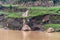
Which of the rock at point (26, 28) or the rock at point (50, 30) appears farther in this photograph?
the rock at point (26, 28)

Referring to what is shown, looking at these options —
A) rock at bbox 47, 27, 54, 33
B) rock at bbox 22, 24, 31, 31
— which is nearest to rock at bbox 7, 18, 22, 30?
rock at bbox 22, 24, 31, 31

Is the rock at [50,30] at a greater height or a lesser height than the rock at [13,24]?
greater

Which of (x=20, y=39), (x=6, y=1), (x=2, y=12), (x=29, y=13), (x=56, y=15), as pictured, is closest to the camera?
(x=20, y=39)

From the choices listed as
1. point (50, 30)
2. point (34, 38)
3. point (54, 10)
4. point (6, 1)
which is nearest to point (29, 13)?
point (54, 10)

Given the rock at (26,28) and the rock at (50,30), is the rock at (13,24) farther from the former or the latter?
the rock at (50,30)

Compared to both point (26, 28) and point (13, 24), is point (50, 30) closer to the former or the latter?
point (26, 28)

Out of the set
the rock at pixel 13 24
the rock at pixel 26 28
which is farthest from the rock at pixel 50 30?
the rock at pixel 13 24

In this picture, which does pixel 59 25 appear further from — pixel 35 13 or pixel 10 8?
pixel 10 8

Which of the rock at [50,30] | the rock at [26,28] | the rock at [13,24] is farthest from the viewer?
the rock at [13,24]

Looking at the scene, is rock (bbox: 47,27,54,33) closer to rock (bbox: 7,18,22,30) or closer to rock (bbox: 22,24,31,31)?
rock (bbox: 22,24,31,31)

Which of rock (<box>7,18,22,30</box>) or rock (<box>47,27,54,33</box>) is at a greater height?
rock (<box>47,27,54,33</box>)

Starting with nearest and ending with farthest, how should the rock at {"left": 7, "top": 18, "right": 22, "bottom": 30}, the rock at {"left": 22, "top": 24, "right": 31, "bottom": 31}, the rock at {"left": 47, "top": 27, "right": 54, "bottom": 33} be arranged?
1. the rock at {"left": 47, "top": 27, "right": 54, "bottom": 33}
2. the rock at {"left": 22, "top": 24, "right": 31, "bottom": 31}
3. the rock at {"left": 7, "top": 18, "right": 22, "bottom": 30}
